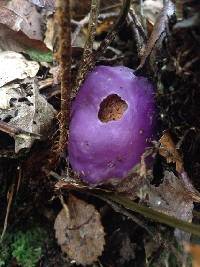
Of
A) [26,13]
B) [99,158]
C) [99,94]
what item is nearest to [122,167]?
[99,158]

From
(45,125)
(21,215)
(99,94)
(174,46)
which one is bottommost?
(21,215)

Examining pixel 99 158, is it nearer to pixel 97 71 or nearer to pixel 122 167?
pixel 122 167

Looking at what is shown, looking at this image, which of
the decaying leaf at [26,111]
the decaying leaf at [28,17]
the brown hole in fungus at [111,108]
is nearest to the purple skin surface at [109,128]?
the brown hole in fungus at [111,108]

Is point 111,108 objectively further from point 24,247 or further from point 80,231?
point 24,247

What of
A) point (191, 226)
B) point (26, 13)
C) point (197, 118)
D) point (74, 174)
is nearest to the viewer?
point (191, 226)

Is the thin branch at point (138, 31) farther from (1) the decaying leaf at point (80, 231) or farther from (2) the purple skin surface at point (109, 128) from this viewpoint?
(1) the decaying leaf at point (80, 231)

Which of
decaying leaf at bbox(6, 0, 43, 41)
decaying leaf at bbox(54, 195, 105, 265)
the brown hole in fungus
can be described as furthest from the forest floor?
decaying leaf at bbox(6, 0, 43, 41)
